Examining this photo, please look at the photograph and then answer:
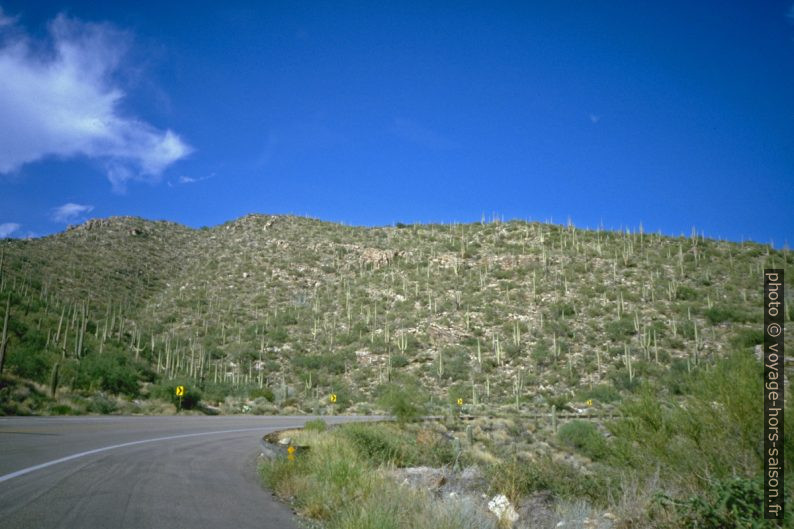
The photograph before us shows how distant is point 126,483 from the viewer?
25.0 feet

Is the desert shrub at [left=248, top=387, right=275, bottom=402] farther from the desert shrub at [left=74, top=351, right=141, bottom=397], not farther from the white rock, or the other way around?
the white rock

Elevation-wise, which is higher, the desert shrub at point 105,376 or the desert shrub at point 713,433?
the desert shrub at point 713,433

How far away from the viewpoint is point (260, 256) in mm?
58906

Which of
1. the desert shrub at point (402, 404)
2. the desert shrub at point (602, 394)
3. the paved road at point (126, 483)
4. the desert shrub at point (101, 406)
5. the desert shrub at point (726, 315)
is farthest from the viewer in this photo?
the desert shrub at point (726, 315)

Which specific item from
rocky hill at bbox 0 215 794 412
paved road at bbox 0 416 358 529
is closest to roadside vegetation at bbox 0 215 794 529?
rocky hill at bbox 0 215 794 412

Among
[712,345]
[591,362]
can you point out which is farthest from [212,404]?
[712,345]

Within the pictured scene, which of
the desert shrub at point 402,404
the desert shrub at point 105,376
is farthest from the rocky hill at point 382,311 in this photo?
the desert shrub at point 402,404

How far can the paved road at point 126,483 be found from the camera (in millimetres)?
5801

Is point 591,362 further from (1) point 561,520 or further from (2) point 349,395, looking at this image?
(1) point 561,520

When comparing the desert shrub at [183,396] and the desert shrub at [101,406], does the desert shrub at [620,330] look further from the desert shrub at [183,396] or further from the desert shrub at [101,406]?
the desert shrub at [101,406]

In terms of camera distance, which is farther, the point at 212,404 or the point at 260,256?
the point at 260,256

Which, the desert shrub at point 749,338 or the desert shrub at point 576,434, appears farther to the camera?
the desert shrub at point 749,338

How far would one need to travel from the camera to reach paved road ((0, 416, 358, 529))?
580cm

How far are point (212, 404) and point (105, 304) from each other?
20.2 meters
